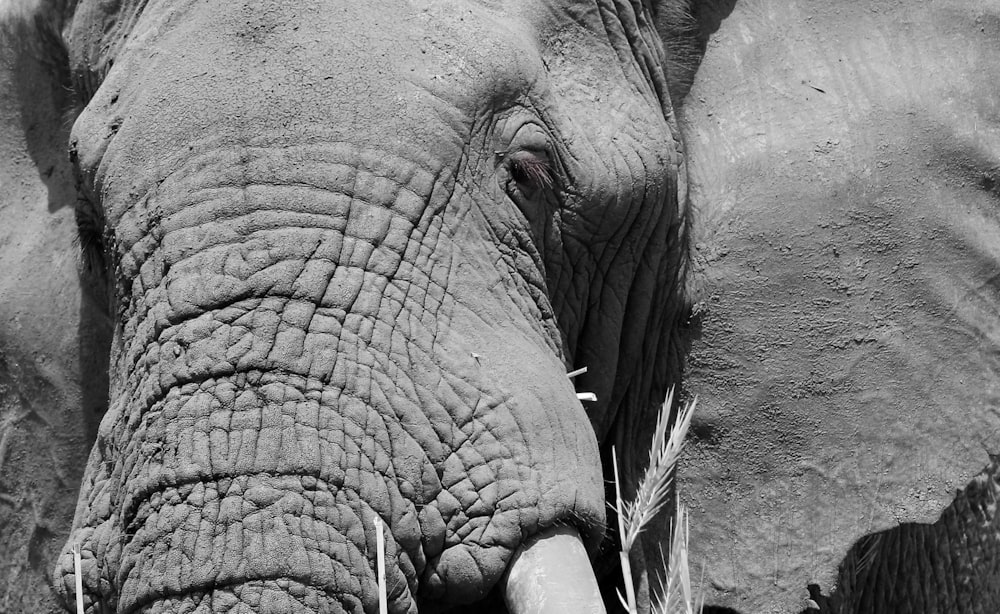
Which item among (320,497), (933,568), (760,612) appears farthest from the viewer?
(933,568)

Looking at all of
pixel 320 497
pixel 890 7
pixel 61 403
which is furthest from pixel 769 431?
pixel 61 403

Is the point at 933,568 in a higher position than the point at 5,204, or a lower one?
lower

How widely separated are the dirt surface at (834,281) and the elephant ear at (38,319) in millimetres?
1305

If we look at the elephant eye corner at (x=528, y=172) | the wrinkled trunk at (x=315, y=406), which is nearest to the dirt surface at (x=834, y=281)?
the elephant eye corner at (x=528, y=172)

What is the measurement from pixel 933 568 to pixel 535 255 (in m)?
1.48

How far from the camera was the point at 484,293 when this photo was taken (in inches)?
110

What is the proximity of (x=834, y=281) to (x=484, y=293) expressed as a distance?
83 cm

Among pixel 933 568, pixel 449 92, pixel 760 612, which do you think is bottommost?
pixel 933 568

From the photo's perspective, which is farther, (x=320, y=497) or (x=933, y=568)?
(x=933, y=568)

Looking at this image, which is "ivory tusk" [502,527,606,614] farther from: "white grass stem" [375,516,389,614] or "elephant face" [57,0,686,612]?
"white grass stem" [375,516,389,614]

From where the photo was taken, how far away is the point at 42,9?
11.3ft

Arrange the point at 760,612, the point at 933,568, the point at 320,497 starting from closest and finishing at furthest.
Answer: the point at 320,497 < the point at 760,612 < the point at 933,568

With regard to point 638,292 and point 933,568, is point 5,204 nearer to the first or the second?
point 638,292

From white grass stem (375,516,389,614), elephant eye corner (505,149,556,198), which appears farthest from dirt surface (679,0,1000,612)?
white grass stem (375,516,389,614)
